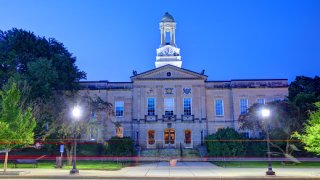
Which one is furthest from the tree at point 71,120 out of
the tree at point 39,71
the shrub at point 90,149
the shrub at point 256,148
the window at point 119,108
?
the shrub at point 256,148

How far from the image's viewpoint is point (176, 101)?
44938mm

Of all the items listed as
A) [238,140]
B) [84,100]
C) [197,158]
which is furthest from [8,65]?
[238,140]

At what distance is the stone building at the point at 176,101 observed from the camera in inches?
1741

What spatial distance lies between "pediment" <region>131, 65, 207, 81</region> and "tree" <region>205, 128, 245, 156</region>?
10695 mm

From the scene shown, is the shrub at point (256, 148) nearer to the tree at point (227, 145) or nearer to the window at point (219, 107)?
the tree at point (227, 145)

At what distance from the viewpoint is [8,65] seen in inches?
1406

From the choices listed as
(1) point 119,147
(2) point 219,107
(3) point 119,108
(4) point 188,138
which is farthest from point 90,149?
(2) point 219,107

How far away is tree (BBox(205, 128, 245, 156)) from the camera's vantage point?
117 feet

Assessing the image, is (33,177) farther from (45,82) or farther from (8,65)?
(8,65)

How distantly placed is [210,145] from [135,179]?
22.2 metres

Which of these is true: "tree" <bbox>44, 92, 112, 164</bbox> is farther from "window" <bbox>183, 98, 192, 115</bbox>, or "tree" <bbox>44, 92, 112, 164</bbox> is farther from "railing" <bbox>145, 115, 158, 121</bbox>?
"window" <bbox>183, 98, 192, 115</bbox>

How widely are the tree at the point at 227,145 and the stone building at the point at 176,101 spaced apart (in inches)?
268

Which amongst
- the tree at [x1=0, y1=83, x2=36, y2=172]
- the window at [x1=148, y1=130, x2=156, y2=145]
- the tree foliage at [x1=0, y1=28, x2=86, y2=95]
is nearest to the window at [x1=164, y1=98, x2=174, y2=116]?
the window at [x1=148, y1=130, x2=156, y2=145]

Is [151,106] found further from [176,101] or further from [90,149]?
[90,149]
